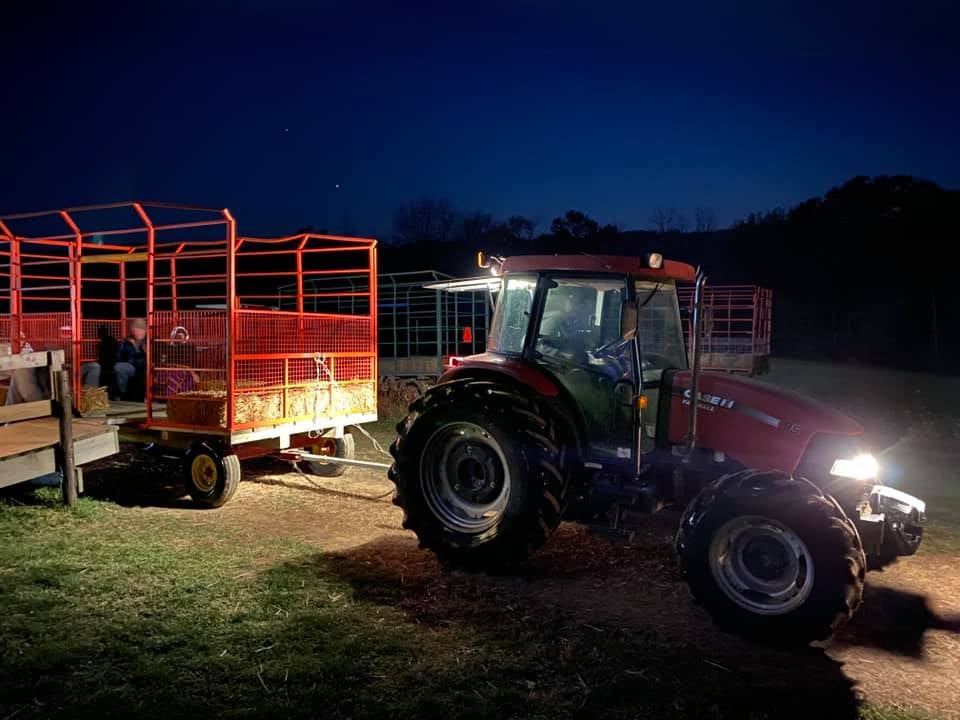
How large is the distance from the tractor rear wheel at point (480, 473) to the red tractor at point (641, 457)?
0.01m

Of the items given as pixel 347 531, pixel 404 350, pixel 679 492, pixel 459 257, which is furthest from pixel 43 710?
pixel 459 257

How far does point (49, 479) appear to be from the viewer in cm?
838

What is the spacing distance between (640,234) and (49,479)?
197ft

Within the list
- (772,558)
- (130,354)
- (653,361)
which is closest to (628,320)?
(653,361)

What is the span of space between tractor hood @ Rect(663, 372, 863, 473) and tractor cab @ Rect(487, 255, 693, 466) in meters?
0.21

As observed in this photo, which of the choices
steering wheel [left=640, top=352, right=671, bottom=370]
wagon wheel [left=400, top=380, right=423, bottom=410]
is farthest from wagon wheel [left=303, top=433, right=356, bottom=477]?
wagon wheel [left=400, top=380, right=423, bottom=410]

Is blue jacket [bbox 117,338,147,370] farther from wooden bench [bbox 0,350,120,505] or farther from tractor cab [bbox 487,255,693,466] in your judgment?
tractor cab [bbox 487,255,693,466]

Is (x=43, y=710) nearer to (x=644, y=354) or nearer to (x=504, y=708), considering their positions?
(x=504, y=708)

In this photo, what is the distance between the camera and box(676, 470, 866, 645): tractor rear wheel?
4.16 metres

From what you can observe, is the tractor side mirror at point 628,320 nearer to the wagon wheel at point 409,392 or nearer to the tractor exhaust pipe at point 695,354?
the tractor exhaust pipe at point 695,354

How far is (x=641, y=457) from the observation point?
534 centimetres

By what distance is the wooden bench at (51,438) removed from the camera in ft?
22.5

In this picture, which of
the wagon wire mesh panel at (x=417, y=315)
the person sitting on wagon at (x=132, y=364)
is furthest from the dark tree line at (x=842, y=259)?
the person sitting on wagon at (x=132, y=364)

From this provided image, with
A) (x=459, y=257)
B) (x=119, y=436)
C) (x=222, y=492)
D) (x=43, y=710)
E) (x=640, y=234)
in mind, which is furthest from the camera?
(x=640, y=234)
